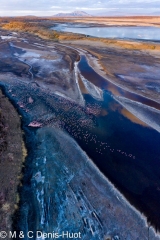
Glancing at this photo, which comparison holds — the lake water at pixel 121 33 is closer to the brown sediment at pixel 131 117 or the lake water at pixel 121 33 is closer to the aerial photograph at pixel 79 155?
the aerial photograph at pixel 79 155

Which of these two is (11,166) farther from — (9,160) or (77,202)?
(77,202)

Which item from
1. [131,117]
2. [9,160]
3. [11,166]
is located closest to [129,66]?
[131,117]

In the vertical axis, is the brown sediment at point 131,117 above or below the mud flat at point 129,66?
below

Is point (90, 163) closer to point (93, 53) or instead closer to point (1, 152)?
point (1, 152)

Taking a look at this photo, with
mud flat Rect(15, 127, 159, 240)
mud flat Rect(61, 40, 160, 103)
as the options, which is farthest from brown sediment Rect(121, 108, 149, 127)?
mud flat Rect(15, 127, 159, 240)

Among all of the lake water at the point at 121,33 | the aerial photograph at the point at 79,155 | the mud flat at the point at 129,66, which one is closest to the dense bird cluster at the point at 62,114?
the aerial photograph at the point at 79,155

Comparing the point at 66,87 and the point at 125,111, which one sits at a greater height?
the point at 66,87

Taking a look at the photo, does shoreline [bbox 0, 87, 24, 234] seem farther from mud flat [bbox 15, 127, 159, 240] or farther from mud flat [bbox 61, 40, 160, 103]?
mud flat [bbox 61, 40, 160, 103]

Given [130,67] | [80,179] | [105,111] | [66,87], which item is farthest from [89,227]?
[130,67]

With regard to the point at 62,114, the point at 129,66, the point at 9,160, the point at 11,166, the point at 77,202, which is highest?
the point at 129,66
